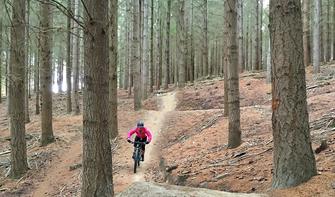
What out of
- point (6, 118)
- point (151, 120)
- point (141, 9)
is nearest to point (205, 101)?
point (151, 120)

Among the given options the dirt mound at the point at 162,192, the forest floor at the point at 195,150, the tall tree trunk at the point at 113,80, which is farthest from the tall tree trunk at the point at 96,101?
the tall tree trunk at the point at 113,80

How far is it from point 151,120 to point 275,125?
12204 mm

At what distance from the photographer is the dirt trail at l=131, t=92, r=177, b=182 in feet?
37.9

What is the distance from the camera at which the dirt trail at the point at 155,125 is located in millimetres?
11555

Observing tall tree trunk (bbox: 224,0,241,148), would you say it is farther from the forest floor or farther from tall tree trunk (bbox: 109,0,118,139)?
tall tree trunk (bbox: 109,0,118,139)

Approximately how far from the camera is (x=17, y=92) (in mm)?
11438

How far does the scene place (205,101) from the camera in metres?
20.2

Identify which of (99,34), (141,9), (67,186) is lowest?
(67,186)

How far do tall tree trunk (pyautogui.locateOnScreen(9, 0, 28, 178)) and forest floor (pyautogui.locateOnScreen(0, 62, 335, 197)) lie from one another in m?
0.55

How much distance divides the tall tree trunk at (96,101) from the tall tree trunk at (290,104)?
2440 mm

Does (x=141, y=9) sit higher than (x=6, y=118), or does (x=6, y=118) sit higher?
(x=141, y=9)

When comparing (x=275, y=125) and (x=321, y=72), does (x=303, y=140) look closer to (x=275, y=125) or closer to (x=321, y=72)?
(x=275, y=125)

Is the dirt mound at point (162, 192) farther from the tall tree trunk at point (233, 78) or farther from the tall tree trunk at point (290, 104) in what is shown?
the tall tree trunk at point (233, 78)

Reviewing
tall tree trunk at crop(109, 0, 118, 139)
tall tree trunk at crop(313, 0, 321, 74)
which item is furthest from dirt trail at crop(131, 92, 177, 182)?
tall tree trunk at crop(313, 0, 321, 74)
